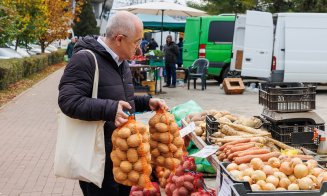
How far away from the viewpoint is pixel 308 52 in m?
16.2

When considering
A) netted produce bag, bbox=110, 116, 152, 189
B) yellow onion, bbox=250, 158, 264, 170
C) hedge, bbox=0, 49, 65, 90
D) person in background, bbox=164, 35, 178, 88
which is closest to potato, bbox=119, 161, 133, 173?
netted produce bag, bbox=110, 116, 152, 189

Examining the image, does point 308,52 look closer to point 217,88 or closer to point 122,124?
point 217,88

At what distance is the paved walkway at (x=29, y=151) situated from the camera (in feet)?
21.2

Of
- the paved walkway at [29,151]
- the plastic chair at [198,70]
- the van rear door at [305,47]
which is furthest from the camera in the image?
the plastic chair at [198,70]

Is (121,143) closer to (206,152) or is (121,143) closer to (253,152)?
(206,152)

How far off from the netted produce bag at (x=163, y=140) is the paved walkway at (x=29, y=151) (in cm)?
251

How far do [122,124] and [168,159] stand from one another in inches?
33.6

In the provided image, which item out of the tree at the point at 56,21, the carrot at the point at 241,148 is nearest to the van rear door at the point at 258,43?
the carrot at the point at 241,148

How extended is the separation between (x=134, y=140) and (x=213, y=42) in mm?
16455

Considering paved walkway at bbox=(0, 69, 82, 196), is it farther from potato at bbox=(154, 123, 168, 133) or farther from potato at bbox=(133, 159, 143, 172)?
potato at bbox=(133, 159, 143, 172)

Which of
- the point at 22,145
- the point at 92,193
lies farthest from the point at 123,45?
the point at 22,145

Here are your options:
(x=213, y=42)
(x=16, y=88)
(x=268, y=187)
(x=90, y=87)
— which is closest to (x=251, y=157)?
(x=268, y=187)

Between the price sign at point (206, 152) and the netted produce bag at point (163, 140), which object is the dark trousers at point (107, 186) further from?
→ the price sign at point (206, 152)

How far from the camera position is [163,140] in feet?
13.2
